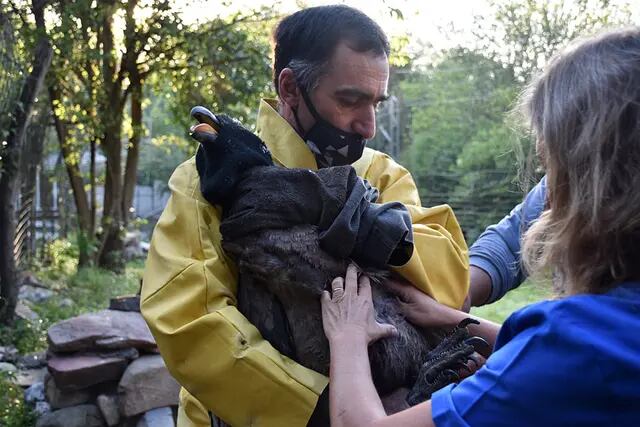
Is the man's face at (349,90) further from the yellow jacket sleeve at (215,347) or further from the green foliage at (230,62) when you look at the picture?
the green foliage at (230,62)

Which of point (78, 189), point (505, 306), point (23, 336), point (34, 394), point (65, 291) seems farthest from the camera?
point (78, 189)

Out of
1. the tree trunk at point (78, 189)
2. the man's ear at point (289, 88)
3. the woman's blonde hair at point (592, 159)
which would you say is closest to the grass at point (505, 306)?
the man's ear at point (289, 88)

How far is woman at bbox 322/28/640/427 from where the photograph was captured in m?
1.31

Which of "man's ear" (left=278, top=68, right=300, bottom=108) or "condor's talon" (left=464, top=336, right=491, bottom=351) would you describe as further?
"man's ear" (left=278, top=68, right=300, bottom=108)

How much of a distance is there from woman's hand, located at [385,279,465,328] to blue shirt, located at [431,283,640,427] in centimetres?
70

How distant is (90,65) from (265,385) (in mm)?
10920

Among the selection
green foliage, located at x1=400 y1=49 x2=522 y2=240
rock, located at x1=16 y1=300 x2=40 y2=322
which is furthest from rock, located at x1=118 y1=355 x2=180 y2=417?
green foliage, located at x1=400 y1=49 x2=522 y2=240

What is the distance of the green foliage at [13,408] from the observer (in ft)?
19.0

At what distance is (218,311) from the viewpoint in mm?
1990

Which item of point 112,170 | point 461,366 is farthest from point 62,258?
point 461,366

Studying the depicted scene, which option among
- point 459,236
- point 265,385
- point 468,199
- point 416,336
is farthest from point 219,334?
point 468,199

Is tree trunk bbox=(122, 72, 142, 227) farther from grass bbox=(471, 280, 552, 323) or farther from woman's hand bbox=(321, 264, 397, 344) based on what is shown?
woman's hand bbox=(321, 264, 397, 344)

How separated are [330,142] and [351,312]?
66 centimetres

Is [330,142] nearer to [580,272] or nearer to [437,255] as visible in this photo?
[437,255]
